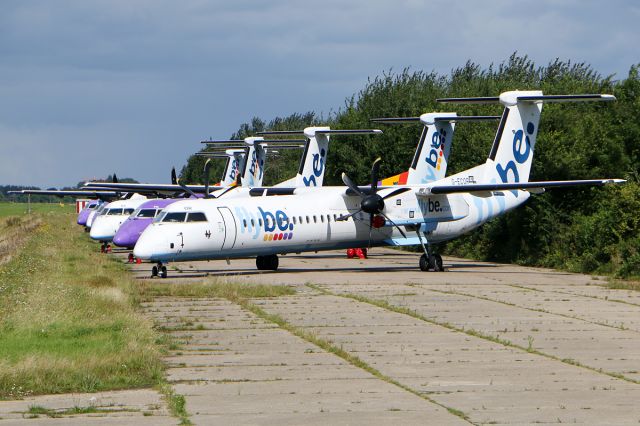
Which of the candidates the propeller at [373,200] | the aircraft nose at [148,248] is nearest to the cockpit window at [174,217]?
the aircraft nose at [148,248]

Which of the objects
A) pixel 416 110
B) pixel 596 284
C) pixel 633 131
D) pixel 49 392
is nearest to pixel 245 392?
pixel 49 392

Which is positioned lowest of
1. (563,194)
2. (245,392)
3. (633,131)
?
(245,392)

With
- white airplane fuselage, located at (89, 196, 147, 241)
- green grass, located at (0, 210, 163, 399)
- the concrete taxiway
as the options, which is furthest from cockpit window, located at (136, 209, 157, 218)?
the concrete taxiway

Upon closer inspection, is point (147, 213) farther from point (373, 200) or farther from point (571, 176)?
point (571, 176)

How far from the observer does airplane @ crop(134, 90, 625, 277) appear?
29.8 metres

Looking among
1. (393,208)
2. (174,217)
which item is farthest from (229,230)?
(393,208)

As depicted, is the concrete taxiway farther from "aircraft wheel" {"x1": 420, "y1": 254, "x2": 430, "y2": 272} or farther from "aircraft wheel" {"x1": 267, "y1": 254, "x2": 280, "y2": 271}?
"aircraft wheel" {"x1": 267, "y1": 254, "x2": 280, "y2": 271}

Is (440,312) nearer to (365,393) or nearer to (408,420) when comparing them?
(365,393)

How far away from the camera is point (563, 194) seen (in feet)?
121

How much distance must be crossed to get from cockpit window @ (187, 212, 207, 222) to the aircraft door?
626 mm

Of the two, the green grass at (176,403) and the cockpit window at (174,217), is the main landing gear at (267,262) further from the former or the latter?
the green grass at (176,403)

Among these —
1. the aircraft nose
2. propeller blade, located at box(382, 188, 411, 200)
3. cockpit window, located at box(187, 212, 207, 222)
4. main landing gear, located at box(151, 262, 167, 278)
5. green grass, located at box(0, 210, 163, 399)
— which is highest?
propeller blade, located at box(382, 188, 411, 200)

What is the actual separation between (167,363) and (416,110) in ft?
149

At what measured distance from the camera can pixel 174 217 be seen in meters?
28.6
